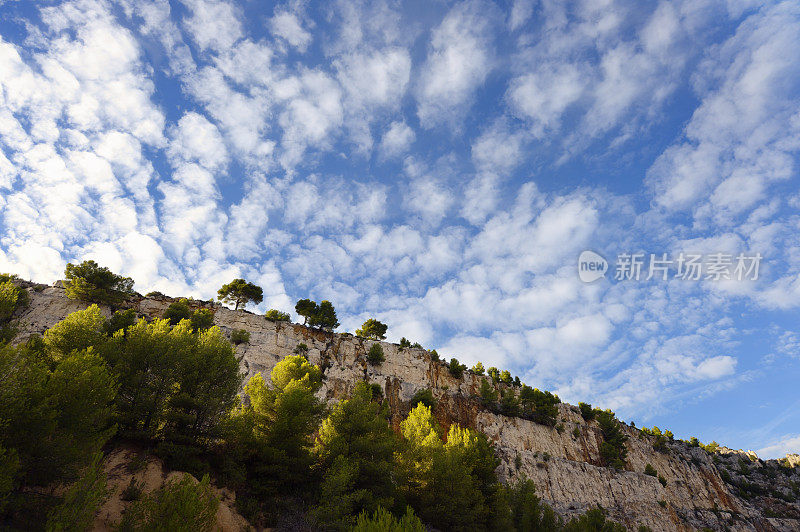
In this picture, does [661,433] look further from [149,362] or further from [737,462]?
[149,362]

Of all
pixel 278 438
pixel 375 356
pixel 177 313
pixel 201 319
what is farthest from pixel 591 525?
pixel 177 313

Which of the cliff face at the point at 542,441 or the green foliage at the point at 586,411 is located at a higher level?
the green foliage at the point at 586,411

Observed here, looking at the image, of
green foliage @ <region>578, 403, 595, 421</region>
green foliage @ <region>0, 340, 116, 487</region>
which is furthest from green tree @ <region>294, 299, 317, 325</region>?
green foliage @ <region>578, 403, 595, 421</region>

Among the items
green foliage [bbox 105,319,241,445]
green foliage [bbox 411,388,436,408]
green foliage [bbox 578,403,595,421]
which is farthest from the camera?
green foliage [bbox 578,403,595,421]

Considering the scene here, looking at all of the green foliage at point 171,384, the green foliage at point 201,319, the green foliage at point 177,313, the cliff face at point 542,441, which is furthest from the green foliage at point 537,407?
→ the green foliage at point 177,313

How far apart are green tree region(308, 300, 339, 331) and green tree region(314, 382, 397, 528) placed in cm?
3191

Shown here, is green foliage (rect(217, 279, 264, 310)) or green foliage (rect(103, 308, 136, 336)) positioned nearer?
green foliage (rect(103, 308, 136, 336))

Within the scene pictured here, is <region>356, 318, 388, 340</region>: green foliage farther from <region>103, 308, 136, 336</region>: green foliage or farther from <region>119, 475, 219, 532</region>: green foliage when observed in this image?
<region>119, 475, 219, 532</region>: green foliage

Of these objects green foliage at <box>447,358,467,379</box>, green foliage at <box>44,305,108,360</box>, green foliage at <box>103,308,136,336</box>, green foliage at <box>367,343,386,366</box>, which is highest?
green foliage at <box>447,358,467,379</box>

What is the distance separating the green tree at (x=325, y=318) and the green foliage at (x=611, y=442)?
54220mm

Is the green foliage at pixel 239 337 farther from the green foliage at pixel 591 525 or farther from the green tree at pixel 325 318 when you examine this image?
the green foliage at pixel 591 525

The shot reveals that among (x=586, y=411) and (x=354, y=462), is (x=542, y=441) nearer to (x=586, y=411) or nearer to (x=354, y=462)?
(x=586, y=411)

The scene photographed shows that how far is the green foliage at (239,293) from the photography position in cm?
6612

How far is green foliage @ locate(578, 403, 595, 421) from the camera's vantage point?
2992 inches
